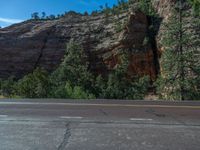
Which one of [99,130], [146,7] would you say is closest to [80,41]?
[146,7]

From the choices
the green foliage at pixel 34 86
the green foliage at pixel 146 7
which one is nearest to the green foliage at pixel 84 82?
the green foliage at pixel 34 86

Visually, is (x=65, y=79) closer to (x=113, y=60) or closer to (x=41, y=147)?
(x=113, y=60)

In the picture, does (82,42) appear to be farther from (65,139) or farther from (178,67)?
(65,139)

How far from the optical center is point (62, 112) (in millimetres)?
9781

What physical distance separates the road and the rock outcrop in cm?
4224

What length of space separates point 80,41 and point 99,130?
166ft

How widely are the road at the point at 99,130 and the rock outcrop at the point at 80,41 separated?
1663 inches

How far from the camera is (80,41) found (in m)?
57.0

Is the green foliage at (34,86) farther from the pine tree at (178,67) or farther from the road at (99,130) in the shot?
the road at (99,130)

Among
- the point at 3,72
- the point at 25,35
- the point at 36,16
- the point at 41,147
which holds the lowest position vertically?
the point at 41,147

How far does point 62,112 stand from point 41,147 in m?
4.16

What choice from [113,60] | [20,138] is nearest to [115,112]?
[20,138]

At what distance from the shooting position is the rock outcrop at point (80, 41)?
52938 millimetres

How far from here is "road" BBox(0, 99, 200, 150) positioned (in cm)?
575
